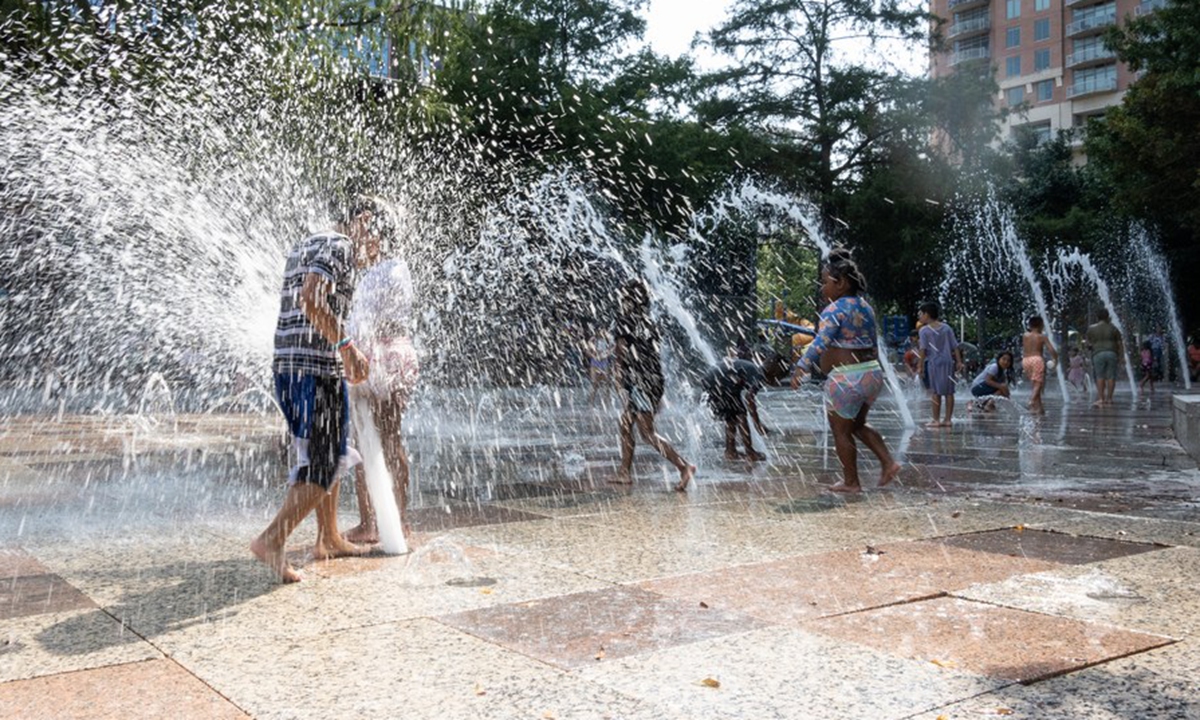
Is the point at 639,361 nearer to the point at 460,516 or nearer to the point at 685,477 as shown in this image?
the point at 685,477

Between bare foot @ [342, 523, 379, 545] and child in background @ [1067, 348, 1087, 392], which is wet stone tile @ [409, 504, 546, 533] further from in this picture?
child in background @ [1067, 348, 1087, 392]

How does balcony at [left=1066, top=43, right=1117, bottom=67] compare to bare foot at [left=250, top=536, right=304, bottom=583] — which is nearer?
bare foot at [left=250, top=536, right=304, bottom=583]

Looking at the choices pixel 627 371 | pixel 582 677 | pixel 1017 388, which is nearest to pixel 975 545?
pixel 582 677

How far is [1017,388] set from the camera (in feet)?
93.2

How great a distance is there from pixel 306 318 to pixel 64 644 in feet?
5.37

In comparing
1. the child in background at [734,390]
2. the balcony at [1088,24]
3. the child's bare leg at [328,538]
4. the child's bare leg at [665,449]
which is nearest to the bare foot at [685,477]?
the child's bare leg at [665,449]

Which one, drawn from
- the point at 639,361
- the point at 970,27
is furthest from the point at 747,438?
the point at 970,27

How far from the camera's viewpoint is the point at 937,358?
51.1ft

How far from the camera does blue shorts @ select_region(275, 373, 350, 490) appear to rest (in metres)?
4.79

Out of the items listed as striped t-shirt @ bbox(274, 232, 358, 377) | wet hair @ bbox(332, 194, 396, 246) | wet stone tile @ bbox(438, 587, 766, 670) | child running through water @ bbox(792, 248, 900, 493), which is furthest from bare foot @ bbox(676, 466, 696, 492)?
striped t-shirt @ bbox(274, 232, 358, 377)

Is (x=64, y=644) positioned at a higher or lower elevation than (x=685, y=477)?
lower

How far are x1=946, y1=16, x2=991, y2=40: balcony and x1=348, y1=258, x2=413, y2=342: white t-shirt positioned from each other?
293 ft

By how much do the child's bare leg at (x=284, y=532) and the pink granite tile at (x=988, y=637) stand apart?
2.17 m

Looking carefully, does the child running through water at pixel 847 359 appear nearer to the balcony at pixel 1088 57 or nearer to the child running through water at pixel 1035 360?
the child running through water at pixel 1035 360
